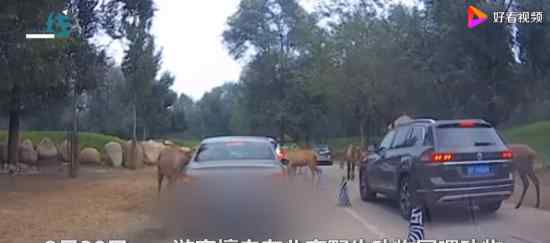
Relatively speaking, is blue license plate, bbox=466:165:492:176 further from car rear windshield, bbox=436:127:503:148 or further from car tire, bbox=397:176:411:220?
car tire, bbox=397:176:411:220

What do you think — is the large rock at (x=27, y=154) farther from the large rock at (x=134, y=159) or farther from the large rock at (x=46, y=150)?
the large rock at (x=134, y=159)

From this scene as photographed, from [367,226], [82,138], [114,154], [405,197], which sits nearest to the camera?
[367,226]

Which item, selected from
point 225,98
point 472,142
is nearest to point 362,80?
point 472,142

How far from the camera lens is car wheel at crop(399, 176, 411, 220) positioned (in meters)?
11.1

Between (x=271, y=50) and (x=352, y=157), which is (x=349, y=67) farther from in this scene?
(x=271, y=50)

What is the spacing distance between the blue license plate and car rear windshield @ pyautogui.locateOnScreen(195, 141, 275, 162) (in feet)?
10.8

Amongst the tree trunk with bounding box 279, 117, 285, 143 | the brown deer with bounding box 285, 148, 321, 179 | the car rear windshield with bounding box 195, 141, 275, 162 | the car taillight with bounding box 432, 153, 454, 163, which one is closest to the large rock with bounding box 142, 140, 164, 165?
the brown deer with bounding box 285, 148, 321, 179

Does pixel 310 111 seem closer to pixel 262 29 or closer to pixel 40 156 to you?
pixel 262 29

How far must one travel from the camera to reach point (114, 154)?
102ft

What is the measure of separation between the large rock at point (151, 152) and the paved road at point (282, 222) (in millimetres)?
23765

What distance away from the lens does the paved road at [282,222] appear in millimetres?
8609

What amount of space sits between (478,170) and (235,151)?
4012mm

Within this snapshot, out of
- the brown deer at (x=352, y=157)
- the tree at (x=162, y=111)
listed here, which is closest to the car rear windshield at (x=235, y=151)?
the brown deer at (x=352, y=157)

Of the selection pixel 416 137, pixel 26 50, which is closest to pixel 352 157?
pixel 416 137
